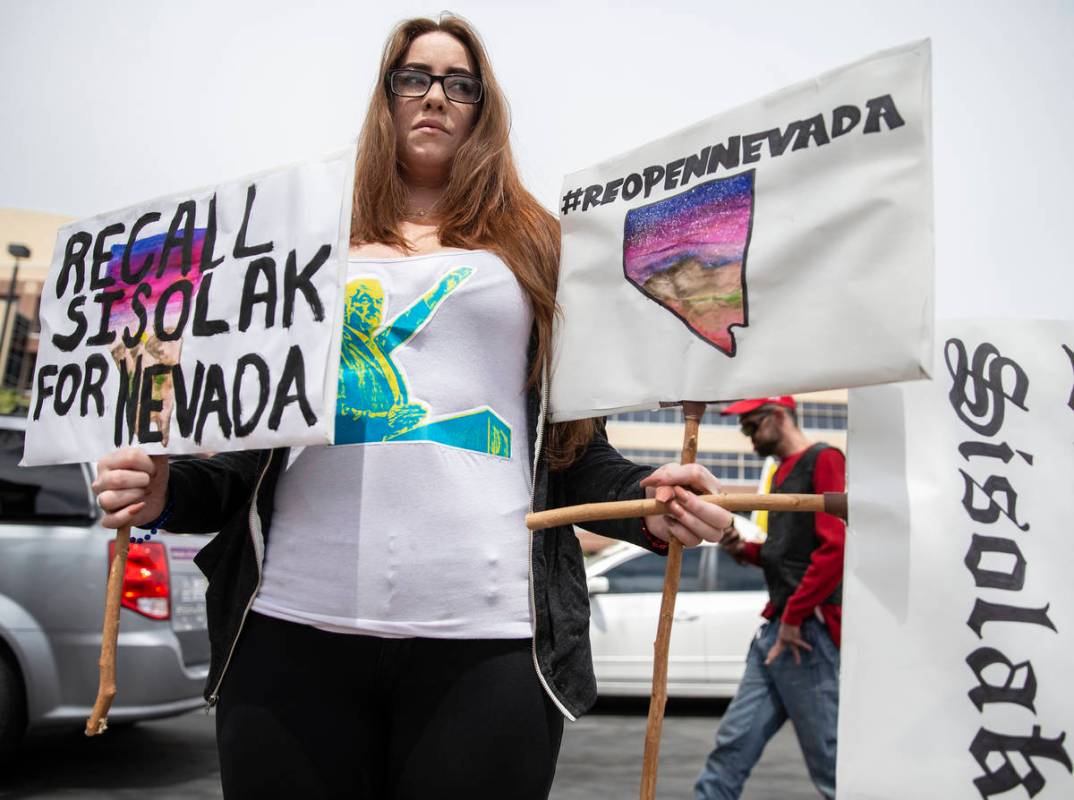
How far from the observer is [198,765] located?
566 cm

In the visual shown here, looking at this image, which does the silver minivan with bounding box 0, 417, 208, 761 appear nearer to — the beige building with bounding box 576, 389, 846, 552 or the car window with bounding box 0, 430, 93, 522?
the car window with bounding box 0, 430, 93, 522

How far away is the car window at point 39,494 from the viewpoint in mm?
5020

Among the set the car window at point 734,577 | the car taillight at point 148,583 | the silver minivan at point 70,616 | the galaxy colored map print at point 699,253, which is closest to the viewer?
the galaxy colored map print at point 699,253

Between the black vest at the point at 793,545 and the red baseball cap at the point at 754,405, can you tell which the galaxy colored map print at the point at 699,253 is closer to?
the black vest at the point at 793,545

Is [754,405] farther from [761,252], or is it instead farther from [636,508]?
[636,508]

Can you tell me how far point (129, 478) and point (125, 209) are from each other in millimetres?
683

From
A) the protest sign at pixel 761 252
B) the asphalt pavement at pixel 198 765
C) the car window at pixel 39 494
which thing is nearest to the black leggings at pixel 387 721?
the protest sign at pixel 761 252

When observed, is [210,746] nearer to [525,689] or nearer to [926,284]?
[525,689]

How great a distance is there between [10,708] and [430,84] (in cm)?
423

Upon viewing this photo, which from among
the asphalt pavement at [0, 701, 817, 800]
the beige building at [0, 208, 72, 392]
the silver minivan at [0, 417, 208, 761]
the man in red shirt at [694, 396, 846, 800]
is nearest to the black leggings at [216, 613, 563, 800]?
the man in red shirt at [694, 396, 846, 800]

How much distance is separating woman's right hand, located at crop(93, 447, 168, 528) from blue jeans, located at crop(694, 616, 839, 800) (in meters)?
2.98

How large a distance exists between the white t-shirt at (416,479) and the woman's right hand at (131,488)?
0.23 meters

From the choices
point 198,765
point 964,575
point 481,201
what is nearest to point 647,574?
point 198,765

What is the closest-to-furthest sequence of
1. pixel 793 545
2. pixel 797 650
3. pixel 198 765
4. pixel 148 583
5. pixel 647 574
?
pixel 797 650, pixel 793 545, pixel 148 583, pixel 198 765, pixel 647 574
